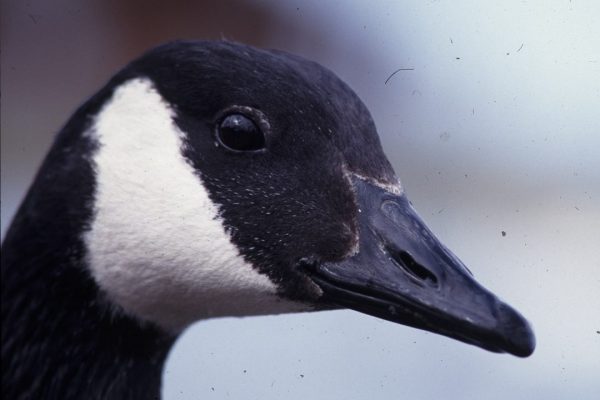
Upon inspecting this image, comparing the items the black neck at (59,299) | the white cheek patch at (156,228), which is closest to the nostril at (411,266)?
the white cheek patch at (156,228)

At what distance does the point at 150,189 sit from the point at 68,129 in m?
0.21

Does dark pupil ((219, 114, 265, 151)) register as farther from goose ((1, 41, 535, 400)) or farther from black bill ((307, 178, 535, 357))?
black bill ((307, 178, 535, 357))

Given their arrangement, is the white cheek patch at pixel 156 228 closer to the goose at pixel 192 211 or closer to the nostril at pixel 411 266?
the goose at pixel 192 211

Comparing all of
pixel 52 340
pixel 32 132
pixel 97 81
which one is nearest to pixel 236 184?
pixel 52 340

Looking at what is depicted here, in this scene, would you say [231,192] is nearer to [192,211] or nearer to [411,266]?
[192,211]

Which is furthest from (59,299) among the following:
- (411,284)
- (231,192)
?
(411,284)

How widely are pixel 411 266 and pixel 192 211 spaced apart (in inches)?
13.7

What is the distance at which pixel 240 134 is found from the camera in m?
1.28

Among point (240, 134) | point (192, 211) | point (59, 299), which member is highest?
point (240, 134)

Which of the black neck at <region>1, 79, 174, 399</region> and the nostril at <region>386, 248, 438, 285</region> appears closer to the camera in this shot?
the nostril at <region>386, 248, 438, 285</region>

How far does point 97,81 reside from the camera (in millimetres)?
3021

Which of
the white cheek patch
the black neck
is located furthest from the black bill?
the black neck

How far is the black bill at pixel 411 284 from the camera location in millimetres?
1123

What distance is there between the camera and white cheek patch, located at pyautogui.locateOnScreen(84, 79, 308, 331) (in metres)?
1.26
